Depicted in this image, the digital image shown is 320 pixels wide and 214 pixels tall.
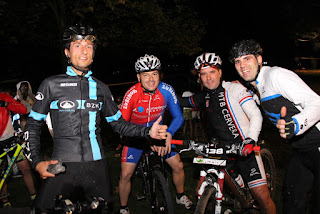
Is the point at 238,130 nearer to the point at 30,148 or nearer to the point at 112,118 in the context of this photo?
the point at 112,118

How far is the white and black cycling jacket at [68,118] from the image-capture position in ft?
9.57

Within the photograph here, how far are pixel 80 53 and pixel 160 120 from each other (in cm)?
124

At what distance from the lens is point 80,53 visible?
3201 mm

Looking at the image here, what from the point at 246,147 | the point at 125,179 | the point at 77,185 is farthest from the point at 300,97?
the point at 125,179

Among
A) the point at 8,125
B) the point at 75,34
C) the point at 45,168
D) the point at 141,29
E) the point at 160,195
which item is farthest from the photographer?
the point at 141,29

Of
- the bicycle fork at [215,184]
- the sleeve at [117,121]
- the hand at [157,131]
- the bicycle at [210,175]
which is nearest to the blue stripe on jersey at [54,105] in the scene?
the sleeve at [117,121]

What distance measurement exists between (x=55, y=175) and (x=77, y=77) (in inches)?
42.1

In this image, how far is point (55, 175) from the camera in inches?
112

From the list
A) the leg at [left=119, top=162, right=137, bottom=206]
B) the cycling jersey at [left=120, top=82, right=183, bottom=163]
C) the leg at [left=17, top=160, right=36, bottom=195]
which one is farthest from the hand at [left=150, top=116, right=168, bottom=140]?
the leg at [left=17, top=160, right=36, bottom=195]

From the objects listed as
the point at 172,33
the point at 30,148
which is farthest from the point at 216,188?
the point at 172,33

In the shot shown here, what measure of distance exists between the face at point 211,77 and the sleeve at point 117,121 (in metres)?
1.56

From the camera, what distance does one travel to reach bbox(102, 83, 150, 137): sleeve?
3381 mm

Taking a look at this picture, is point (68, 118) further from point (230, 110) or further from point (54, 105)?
point (230, 110)

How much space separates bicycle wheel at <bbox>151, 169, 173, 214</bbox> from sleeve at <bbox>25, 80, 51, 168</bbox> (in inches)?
86.0
